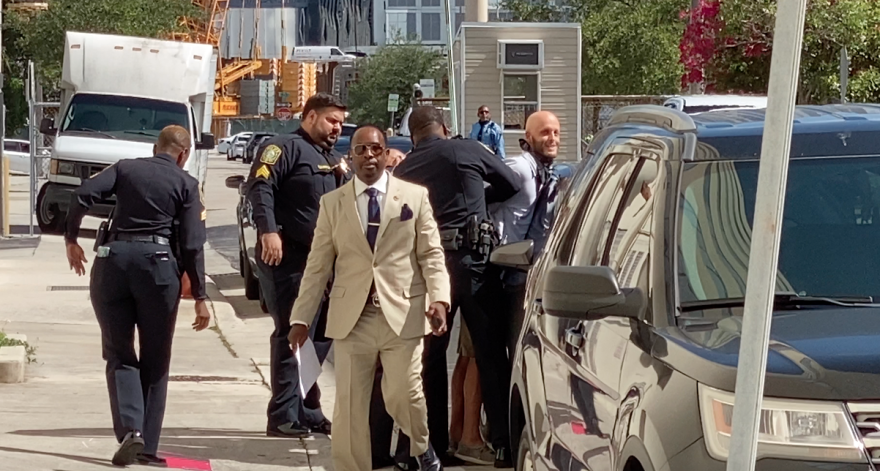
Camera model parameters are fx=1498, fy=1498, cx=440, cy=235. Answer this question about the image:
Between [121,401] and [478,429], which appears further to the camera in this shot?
[478,429]

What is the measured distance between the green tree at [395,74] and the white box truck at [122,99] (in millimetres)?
44761

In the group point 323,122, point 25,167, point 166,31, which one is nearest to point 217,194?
point 166,31

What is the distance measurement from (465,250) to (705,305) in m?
3.99

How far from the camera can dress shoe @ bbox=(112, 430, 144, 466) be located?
25.6 ft

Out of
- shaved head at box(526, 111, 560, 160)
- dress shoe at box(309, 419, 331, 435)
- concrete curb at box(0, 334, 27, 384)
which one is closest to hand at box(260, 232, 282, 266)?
dress shoe at box(309, 419, 331, 435)

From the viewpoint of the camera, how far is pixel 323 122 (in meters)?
8.93

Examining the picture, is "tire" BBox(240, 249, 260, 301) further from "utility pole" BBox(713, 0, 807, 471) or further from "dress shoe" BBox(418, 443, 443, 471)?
"utility pole" BBox(713, 0, 807, 471)

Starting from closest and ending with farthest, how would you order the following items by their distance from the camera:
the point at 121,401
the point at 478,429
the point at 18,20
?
the point at 121,401 < the point at 478,429 < the point at 18,20

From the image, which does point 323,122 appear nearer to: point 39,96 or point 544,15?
point 39,96

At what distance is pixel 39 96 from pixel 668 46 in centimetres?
1674

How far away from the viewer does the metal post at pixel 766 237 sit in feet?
10.7

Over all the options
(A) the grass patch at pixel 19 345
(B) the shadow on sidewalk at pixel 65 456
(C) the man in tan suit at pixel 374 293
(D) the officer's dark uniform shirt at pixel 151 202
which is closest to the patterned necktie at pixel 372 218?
(C) the man in tan suit at pixel 374 293

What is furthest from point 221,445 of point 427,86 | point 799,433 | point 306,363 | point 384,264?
point 427,86

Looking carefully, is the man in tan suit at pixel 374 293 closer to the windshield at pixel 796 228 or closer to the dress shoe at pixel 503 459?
the dress shoe at pixel 503 459
